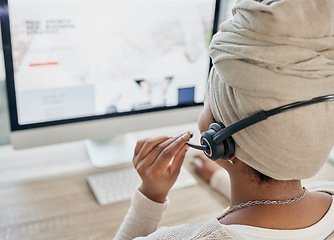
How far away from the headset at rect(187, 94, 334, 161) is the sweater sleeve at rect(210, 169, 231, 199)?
0.39 meters

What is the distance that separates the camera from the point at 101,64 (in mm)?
1080

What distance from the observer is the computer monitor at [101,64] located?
1.00 meters

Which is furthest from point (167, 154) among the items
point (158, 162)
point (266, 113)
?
point (266, 113)

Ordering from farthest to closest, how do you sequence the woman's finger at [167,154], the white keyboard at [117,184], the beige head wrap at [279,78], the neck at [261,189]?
the white keyboard at [117,184] → the woman's finger at [167,154] → the neck at [261,189] → the beige head wrap at [279,78]

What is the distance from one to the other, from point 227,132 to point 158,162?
0.24m

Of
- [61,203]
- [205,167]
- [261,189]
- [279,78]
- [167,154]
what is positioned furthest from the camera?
[205,167]

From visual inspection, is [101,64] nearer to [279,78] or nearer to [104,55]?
[104,55]

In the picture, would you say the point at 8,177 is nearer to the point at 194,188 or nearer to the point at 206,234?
the point at 194,188

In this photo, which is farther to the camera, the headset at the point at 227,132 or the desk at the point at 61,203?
the desk at the point at 61,203

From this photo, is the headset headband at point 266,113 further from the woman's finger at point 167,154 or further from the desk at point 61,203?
the desk at point 61,203

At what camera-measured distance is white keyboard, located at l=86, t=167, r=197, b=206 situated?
1064 millimetres

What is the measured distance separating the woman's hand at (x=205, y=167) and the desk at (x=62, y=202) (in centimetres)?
2

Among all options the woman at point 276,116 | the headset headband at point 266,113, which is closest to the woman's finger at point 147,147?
the woman at point 276,116

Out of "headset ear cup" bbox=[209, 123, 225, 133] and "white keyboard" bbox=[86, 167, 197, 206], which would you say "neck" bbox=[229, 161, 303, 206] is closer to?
"headset ear cup" bbox=[209, 123, 225, 133]
